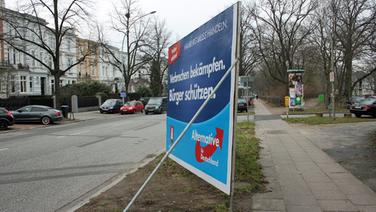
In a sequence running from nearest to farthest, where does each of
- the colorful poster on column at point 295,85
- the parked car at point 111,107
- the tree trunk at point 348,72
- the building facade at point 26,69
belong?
the colorful poster on column at point 295,85 → the tree trunk at point 348,72 → the parked car at point 111,107 → the building facade at point 26,69

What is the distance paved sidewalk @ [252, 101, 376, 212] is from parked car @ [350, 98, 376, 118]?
17.2 m

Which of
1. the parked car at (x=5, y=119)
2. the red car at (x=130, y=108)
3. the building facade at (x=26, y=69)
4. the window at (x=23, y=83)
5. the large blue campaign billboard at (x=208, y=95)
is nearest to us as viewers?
the large blue campaign billboard at (x=208, y=95)

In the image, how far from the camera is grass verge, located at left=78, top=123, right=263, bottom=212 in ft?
17.7

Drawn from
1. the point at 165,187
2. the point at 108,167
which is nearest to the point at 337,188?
Answer: the point at 165,187

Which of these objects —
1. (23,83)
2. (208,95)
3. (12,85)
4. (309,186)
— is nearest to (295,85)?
(309,186)

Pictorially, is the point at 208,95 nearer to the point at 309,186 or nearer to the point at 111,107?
the point at 309,186

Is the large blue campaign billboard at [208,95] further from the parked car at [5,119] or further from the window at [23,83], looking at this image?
the window at [23,83]

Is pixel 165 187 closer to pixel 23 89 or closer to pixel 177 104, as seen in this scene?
pixel 177 104

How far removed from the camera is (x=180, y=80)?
684 cm

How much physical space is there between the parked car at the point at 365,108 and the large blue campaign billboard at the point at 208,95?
865 inches

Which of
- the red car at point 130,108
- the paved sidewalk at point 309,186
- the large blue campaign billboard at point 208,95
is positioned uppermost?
the large blue campaign billboard at point 208,95

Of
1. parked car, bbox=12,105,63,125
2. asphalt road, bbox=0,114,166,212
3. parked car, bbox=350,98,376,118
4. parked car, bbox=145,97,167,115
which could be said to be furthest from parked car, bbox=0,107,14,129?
parked car, bbox=350,98,376,118

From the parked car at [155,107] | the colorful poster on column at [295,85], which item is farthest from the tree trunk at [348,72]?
the parked car at [155,107]

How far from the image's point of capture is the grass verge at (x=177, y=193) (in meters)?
5.40
